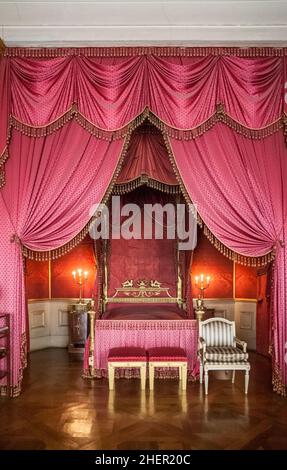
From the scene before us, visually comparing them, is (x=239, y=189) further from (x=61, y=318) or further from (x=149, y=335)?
(x=61, y=318)

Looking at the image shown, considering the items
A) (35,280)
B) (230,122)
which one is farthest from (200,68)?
(35,280)

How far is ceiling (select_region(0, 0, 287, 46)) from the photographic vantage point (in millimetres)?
4090

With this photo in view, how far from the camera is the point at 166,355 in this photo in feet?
15.2

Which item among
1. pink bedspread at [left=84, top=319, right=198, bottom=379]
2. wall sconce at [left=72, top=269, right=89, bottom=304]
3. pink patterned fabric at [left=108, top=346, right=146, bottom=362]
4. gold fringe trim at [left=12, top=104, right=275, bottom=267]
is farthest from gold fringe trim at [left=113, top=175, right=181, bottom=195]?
pink patterned fabric at [left=108, top=346, right=146, bottom=362]

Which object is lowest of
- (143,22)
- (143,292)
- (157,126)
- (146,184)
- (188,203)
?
(143,292)

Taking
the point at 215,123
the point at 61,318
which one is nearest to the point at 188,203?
the point at 215,123

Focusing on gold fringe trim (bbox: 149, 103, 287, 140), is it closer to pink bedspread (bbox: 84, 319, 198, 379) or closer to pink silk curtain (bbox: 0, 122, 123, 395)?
pink silk curtain (bbox: 0, 122, 123, 395)

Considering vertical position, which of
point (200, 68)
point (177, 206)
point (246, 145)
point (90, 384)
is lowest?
point (90, 384)

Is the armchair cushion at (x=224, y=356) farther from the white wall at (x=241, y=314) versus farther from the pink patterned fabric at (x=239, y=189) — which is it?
the white wall at (x=241, y=314)

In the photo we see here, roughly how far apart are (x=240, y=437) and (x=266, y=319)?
3111 millimetres

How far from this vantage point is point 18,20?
436 cm

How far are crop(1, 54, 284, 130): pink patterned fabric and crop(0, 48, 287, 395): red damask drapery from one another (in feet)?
0.03

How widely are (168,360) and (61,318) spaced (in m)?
3.09

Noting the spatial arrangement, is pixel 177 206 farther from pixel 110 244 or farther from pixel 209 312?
pixel 209 312
